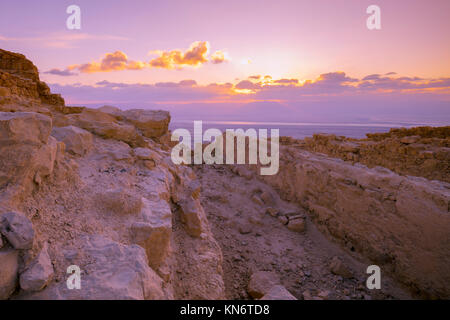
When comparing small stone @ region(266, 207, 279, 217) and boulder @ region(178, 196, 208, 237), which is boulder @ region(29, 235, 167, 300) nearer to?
boulder @ region(178, 196, 208, 237)

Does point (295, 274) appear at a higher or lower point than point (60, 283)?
lower

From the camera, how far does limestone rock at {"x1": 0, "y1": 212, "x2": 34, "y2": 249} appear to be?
4.87ft

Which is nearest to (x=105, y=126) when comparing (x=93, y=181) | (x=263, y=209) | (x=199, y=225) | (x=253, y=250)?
(x=93, y=181)

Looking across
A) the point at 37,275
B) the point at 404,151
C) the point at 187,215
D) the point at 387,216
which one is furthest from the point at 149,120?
the point at 404,151

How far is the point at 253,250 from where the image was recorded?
4.48 m

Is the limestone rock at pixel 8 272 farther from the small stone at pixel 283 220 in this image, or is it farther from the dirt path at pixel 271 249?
the small stone at pixel 283 220

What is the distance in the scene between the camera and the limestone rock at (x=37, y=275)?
4.64ft

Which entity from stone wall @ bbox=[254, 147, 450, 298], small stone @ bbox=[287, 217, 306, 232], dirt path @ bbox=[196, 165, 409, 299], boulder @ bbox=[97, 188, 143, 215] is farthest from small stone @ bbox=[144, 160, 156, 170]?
stone wall @ bbox=[254, 147, 450, 298]

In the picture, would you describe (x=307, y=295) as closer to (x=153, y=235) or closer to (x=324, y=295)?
(x=324, y=295)

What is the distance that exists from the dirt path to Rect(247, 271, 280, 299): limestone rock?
0.40ft

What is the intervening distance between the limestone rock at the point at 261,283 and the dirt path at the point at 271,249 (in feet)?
0.40
